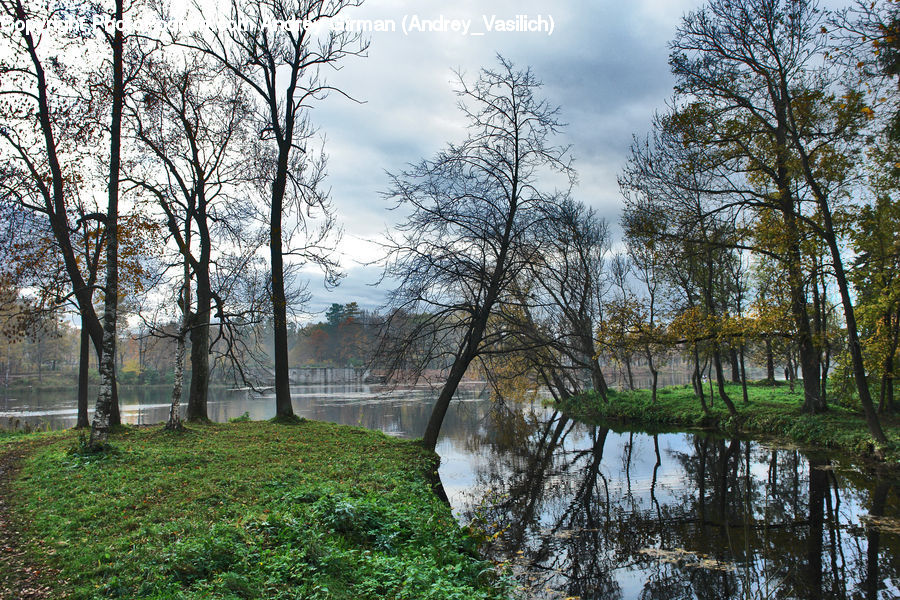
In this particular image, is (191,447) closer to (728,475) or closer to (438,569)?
(438,569)

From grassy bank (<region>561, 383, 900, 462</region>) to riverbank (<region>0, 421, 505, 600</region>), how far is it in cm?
790

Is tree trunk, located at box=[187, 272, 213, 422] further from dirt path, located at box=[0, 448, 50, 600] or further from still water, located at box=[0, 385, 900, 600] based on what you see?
dirt path, located at box=[0, 448, 50, 600]

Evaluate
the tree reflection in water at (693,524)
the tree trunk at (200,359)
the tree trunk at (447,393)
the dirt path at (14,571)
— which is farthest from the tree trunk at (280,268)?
the dirt path at (14,571)

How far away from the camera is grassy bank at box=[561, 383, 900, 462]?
51.7 ft

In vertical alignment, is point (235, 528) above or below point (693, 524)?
above

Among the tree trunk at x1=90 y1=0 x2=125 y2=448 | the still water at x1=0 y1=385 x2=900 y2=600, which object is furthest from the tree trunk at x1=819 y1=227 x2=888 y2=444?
the tree trunk at x1=90 y1=0 x2=125 y2=448

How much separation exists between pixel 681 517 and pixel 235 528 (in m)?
8.16

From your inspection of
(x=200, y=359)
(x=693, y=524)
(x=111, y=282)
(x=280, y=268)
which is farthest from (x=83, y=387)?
(x=693, y=524)

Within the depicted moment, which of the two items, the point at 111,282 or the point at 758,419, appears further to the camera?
the point at 758,419

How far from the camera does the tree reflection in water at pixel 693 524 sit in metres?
7.14

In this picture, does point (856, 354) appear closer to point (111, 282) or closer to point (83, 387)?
point (111, 282)

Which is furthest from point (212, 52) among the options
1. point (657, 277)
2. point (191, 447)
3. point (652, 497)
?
point (657, 277)

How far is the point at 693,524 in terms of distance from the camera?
9742 millimetres

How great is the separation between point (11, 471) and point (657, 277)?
90.0ft
